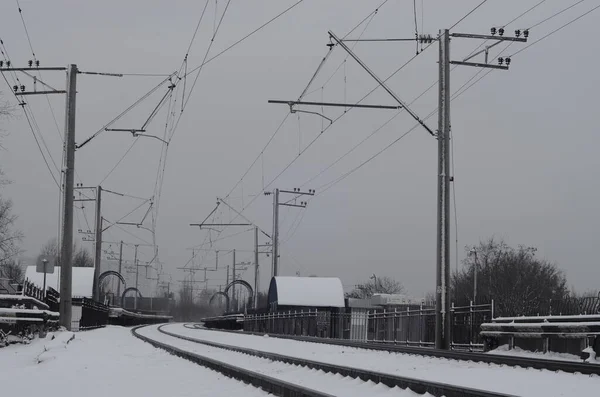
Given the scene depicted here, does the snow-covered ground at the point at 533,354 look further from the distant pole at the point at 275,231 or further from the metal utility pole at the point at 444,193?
the distant pole at the point at 275,231

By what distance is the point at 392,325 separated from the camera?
38.0 metres

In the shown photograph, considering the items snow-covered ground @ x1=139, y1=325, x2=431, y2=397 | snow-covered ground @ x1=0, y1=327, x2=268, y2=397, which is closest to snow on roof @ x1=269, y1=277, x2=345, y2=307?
snow-covered ground @ x1=139, y1=325, x2=431, y2=397

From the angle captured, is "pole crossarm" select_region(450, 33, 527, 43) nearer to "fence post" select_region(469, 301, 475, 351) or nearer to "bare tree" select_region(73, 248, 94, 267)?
"fence post" select_region(469, 301, 475, 351)

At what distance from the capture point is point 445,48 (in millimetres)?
29125

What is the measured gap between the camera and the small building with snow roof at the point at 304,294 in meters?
70.5

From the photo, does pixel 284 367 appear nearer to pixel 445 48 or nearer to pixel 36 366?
pixel 36 366

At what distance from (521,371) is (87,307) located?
38.8 metres

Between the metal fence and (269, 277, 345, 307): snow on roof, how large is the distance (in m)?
4.20

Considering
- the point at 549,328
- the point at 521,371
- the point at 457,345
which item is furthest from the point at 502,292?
the point at 521,371

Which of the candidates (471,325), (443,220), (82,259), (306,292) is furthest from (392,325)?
(82,259)

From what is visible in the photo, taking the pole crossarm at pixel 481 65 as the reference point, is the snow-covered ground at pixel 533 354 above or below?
below

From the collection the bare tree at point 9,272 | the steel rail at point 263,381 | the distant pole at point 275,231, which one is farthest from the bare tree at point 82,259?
the steel rail at point 263,381

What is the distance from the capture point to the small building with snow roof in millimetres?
70500

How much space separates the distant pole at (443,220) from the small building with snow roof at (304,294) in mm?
42509
